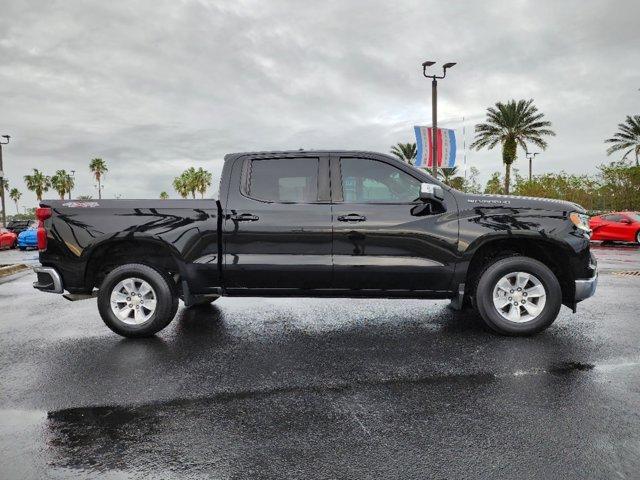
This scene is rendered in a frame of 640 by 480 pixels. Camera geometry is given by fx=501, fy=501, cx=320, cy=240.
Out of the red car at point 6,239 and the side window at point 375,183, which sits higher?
the side window at point 375,183

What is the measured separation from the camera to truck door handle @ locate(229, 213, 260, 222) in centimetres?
524

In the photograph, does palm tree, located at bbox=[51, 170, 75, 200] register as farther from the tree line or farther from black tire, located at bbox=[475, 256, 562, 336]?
black tire, located at bbox=[475, 256, 562, 336]

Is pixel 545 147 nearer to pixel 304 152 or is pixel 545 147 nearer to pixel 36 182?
pixel 304 152

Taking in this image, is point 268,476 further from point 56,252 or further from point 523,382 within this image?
point 56,252

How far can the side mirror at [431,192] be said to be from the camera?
4.92 m

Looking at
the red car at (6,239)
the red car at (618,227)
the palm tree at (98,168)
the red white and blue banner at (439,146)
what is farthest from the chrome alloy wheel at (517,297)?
the palm tree at (98,168)

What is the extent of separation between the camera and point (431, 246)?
516cm

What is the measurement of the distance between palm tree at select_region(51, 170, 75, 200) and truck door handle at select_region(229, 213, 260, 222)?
4011 inches

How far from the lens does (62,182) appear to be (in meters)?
96.1

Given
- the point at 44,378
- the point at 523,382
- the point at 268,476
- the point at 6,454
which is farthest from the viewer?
the point at 44,378

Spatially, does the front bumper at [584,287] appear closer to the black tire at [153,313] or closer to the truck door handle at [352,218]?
the truck door handle at [352,218]

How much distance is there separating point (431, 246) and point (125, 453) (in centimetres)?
344

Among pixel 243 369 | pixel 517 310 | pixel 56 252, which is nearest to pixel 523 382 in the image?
pixel 517 310

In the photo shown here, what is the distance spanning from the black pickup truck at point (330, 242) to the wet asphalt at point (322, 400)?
471 millimetres
